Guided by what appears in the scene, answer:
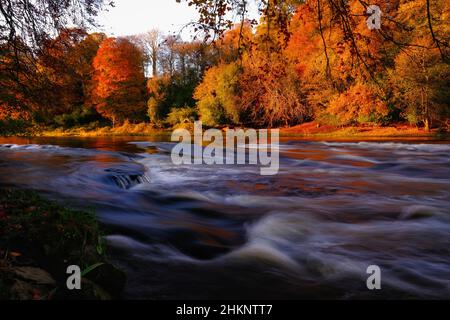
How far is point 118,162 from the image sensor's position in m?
12.3

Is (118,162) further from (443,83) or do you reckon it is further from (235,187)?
(443,83)

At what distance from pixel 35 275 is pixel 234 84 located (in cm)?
2731

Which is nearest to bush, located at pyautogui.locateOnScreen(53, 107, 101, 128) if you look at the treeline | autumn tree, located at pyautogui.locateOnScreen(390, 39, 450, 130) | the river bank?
the treeline

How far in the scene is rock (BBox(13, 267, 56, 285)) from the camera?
281 centimetres

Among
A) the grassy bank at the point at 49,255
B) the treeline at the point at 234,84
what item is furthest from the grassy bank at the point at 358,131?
the grassy bank at the point at 49,255

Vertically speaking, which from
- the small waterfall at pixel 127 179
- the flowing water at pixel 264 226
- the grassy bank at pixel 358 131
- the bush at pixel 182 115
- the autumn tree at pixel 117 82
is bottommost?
the flowing water at pixel 264 226

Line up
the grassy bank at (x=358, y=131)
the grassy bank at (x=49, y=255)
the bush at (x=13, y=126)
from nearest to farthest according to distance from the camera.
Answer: the grassy bank at (x=49, y=255) < the bush at (x=13, y=126) < the grassy bank at (x=358, y=131)

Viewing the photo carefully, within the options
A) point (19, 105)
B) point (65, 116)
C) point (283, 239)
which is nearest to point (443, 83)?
point (283, 239)

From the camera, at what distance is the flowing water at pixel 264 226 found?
390 cm

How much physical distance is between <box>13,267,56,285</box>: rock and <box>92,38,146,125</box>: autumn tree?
108 ft

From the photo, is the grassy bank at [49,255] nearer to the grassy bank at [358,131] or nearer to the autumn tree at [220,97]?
the grassy bank at [358,131]

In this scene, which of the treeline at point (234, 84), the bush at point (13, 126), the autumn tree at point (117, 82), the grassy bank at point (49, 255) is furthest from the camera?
the autumn tree at point (117, 82)

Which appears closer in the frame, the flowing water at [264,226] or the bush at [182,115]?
the flowing water at [264,226]

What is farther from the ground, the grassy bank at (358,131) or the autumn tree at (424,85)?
the autumn tree at (424,85)
